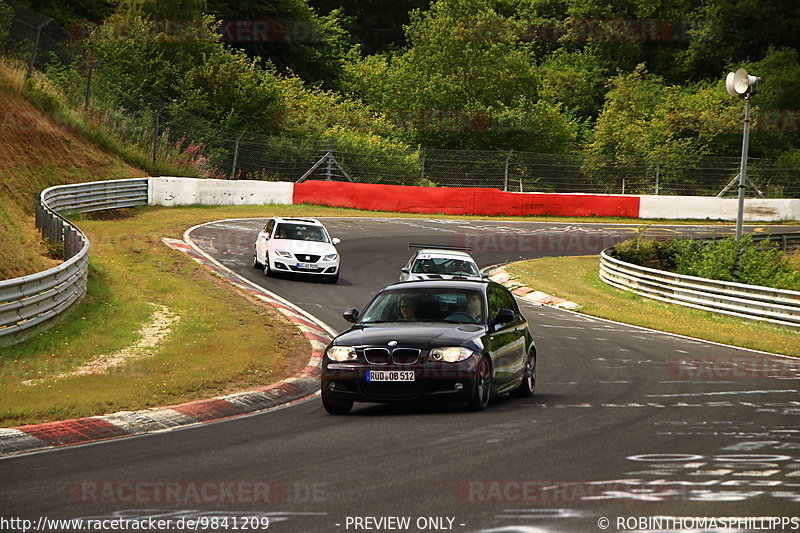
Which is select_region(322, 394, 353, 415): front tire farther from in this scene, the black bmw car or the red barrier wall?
the red barrier wall

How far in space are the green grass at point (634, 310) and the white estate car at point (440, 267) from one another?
3.57 metres

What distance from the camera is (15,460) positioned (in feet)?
26.7

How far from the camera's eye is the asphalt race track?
246 inches

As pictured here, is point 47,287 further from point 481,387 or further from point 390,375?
point 481,387

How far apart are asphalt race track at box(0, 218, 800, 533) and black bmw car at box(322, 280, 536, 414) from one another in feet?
0.90

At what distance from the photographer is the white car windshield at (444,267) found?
21.5m

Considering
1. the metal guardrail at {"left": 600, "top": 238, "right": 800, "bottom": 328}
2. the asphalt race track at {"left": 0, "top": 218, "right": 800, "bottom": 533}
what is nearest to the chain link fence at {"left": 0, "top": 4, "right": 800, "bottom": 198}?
the metal guardrail at {"left": 600, "top": 238, "right": 800, "bottom": 328}

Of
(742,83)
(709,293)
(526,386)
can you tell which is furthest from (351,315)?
(742,83)

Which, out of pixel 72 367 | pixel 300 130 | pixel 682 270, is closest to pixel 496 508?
pixel 72 367

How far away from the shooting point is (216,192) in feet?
126

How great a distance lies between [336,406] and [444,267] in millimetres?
11244

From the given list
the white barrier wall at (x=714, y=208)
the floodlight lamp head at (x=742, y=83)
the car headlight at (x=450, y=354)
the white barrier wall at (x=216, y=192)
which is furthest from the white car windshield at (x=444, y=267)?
the white barrier wall at (x=714, y=208)

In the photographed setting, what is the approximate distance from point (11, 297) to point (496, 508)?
9.99 m

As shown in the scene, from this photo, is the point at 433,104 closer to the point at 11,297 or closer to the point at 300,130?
the point at 300,130
